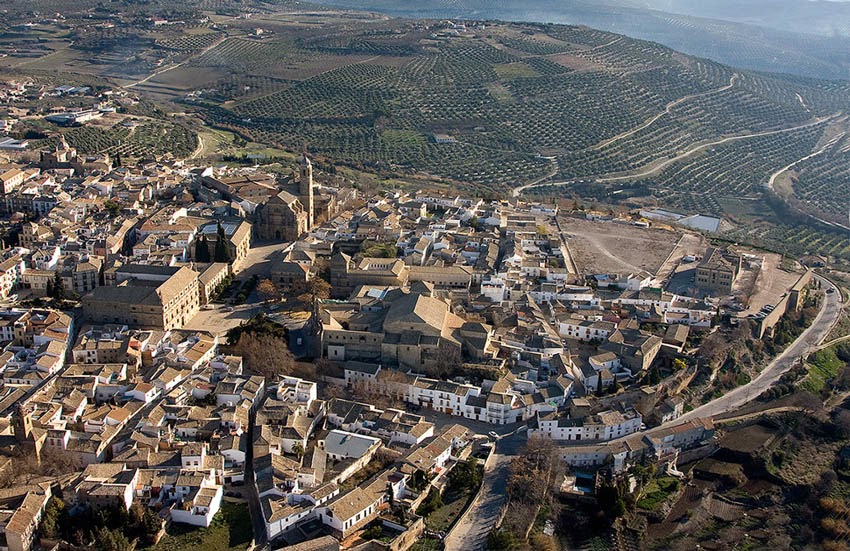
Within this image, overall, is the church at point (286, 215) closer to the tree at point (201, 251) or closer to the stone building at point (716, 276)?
the tree at point (201, 251)

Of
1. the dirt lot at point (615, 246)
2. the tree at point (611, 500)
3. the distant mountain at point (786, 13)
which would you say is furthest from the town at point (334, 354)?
the distant mountain at point (786, 13)

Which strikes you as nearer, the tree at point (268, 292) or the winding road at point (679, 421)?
the winding road at point (679, 421)

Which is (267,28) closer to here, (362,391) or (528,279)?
(528,279)

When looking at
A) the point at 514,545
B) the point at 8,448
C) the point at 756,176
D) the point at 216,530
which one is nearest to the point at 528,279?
the point at 514,545

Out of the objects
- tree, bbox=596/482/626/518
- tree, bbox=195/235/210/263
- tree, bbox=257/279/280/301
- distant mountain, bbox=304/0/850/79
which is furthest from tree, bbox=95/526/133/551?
distant mountain, bbox=304/0/850/79

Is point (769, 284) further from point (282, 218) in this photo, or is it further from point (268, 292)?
point (282, 218)
